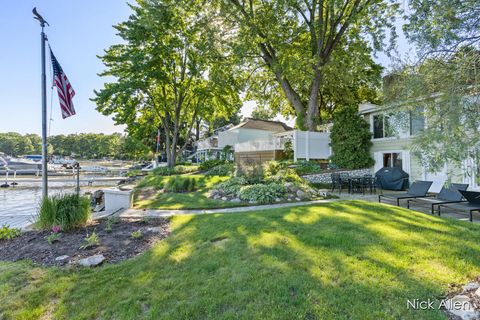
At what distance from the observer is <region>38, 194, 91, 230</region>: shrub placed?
214 inches

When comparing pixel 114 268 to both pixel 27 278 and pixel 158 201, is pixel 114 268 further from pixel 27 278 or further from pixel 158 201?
pixel 158 201

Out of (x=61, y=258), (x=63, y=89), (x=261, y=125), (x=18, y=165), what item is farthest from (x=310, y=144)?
(x=18, y=165)

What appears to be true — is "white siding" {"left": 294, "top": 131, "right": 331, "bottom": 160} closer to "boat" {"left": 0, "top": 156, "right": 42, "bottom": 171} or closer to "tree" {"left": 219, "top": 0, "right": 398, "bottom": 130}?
"tree" {"left": 219, "top": 0, "right": 398, "bottom": 130}

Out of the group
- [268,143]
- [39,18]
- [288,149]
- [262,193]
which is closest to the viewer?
[39,18]

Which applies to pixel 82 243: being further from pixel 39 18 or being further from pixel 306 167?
pixel 306 167

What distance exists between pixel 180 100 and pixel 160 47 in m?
4.43

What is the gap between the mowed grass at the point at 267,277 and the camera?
8.50ft

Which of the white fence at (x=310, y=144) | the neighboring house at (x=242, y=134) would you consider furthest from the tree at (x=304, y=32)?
the neighboring house at (x=242, y=134)

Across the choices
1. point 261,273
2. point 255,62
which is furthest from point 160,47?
point 261,273

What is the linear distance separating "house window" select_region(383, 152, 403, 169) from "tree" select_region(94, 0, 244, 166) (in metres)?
11.9

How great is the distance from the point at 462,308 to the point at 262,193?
671 centimetres

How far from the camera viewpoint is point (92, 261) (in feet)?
12.8

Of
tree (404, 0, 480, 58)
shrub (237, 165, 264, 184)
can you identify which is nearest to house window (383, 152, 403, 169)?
shrub (237, 165, 264, 184)

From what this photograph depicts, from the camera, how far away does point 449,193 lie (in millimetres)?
6918
